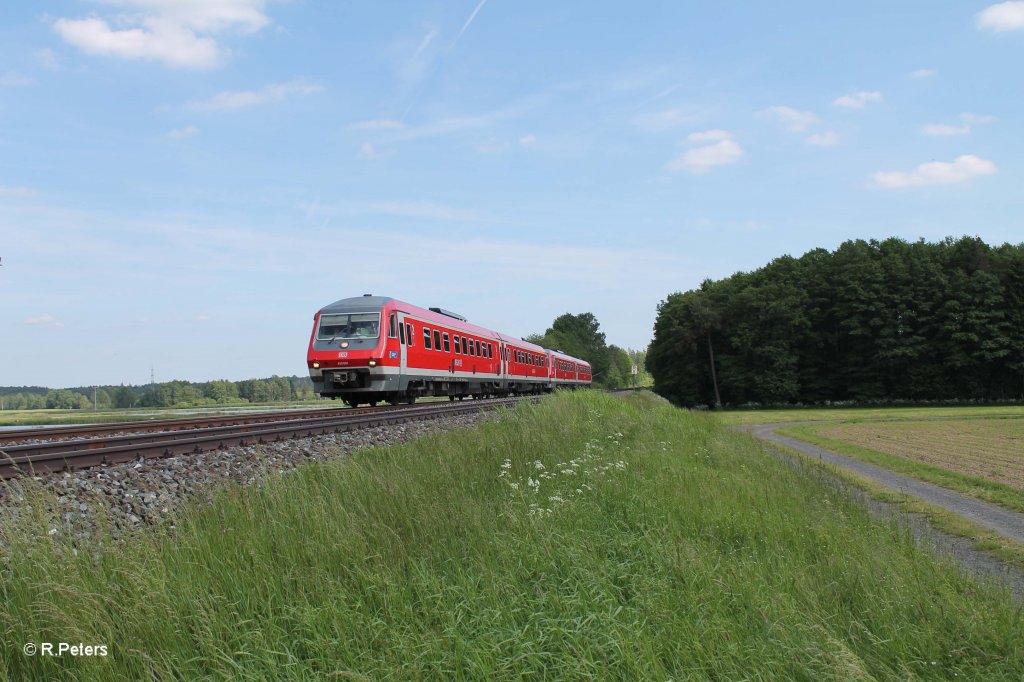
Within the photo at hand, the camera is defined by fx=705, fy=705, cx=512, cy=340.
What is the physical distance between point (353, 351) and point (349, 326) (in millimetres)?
973

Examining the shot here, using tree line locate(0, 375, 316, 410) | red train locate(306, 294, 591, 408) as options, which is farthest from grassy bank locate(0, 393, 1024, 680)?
tree line locate(0, 375, 316, 410)

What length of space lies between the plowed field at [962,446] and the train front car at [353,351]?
14154 millimetres

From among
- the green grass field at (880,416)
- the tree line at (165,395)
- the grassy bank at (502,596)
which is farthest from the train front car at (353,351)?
the tree line at (165,395)

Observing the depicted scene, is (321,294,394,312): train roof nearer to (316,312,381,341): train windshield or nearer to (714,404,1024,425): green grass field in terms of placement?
(316,312,381,341): train windshield

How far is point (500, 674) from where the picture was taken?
3707 millimetres

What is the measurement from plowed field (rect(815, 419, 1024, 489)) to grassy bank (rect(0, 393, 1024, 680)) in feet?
32.6

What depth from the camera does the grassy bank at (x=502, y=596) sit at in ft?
12.6

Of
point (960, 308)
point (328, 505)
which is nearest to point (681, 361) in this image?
point (960, 308)

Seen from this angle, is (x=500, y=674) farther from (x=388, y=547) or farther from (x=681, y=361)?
(x=681, y=361)

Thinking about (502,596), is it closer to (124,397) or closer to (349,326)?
(349,326)

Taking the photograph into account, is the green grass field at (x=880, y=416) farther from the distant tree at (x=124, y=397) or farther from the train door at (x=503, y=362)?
the distant tree at (x=124, y=397)

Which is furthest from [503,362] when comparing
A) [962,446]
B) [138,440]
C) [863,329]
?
[863,329]

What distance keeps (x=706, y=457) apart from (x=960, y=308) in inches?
2580

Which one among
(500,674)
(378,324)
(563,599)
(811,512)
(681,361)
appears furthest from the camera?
(681,361)
